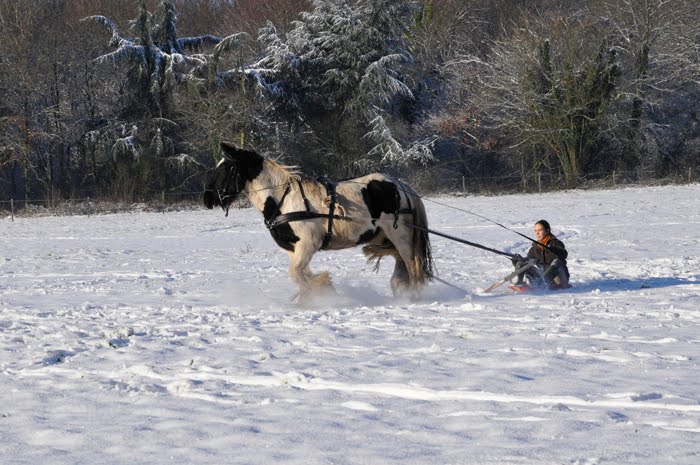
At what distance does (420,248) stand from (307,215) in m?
1.68

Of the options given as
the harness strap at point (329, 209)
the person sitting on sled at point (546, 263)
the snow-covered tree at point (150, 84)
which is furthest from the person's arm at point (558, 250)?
the snow-covered tree at point (150, 84)

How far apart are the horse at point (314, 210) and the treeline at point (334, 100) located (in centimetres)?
2842

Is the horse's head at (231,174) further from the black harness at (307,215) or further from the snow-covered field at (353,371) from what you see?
the snow-covered field at (353,371)

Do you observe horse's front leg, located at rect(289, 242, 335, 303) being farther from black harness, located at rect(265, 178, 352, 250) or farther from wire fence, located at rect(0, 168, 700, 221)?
wire fence, located at rect(0, 168, 700, 221)

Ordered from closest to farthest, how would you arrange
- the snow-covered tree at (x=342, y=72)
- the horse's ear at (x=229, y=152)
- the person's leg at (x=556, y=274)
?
the horse's ear at (x=229, y=152)
the person's leg at (x=556, y=274)
the snow-covered tree at (x=342, y=72)

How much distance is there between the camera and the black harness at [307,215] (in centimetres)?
977

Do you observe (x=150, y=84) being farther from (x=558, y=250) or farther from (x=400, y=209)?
(x=558, y=250)

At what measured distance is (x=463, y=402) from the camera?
5.29 metres

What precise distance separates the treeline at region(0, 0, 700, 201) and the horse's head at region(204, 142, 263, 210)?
28.5 meters

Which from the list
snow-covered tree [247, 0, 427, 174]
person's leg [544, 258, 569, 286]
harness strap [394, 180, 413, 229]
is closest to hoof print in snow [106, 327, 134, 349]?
harness strap [394, 180, 413, 229]

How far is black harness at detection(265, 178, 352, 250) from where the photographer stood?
32.0 feet

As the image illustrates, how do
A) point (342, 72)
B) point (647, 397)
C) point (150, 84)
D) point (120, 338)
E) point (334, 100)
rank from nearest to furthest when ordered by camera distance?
1. point (647, 397)
2. point (120, 338)
3. point (150, 84)
4. point (342, 72)
5. point (334, 100)

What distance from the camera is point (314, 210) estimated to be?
9.92 metres

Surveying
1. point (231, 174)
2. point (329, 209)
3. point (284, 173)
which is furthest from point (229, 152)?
point (329, 209)
